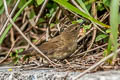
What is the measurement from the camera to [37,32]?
4957mm

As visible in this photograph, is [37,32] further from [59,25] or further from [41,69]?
[41,69]

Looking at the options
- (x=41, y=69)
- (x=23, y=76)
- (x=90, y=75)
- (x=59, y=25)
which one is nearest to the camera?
(x=90, y=75)

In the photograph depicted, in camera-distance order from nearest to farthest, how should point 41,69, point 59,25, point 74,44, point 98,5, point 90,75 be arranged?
point 90,75 → point 41,69 → point 74,44 → point 98,5 → point 59,25

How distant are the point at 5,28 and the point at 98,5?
3.46 ft

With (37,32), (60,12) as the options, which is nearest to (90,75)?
(60,12)

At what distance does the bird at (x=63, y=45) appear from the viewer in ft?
11.2

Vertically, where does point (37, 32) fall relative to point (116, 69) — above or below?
above

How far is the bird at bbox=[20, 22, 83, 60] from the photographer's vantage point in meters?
3.43

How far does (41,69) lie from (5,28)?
74cm

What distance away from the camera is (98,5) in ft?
12.1

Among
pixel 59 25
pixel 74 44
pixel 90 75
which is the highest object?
pixel 59 25

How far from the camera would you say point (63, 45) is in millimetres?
3514

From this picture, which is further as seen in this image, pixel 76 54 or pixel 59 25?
pixel 59 25

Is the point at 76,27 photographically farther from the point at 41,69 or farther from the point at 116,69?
the point at 116,69
